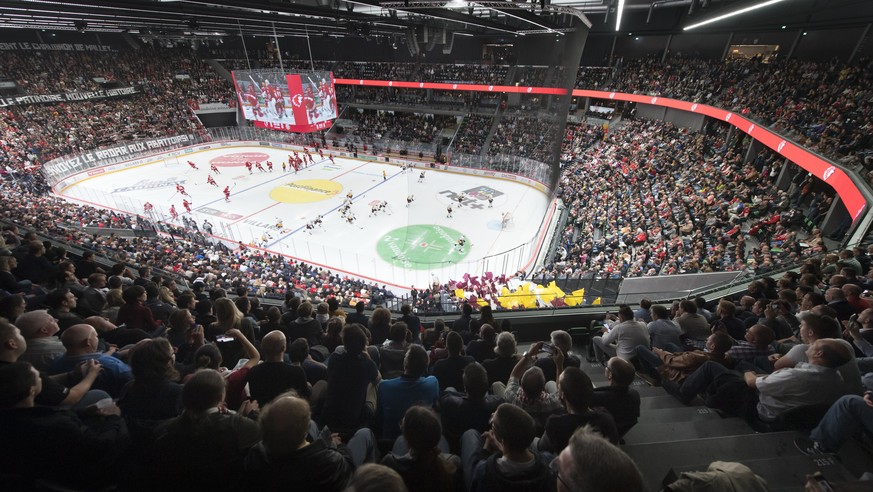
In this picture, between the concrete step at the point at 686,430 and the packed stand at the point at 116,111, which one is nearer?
the concrete step at the point at 686,430

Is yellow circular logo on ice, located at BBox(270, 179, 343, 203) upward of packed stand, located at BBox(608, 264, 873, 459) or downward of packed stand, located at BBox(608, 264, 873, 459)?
downward

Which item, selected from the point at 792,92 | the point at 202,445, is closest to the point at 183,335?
the point at 202,445

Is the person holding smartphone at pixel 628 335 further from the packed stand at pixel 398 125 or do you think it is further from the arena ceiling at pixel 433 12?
the packed stand at pixel 398 125

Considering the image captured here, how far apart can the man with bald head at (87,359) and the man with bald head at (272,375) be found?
102 centimetres

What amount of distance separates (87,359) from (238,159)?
37.3m

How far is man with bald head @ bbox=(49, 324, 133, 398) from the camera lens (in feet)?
9.87

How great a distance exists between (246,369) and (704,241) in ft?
47.7

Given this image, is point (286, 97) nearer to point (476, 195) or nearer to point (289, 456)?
point (476, 195)

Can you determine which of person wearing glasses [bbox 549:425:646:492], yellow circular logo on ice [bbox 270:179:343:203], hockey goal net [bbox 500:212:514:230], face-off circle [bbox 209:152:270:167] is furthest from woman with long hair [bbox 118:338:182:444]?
face-off circle [bbox 209:152:270:167]

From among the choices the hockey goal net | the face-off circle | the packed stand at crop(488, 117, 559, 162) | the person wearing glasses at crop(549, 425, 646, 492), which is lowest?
the face-off circle

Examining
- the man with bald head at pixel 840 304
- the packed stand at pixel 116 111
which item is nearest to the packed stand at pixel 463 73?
the packed stand at pixel 116 111

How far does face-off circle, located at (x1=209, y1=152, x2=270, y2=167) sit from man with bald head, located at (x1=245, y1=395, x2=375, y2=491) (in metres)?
36.9

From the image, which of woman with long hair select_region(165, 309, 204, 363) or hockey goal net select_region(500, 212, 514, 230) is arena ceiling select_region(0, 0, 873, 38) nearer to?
woman with long hair select_region(165, 309, 204, 363)

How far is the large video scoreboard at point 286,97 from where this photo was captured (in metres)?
17.3
